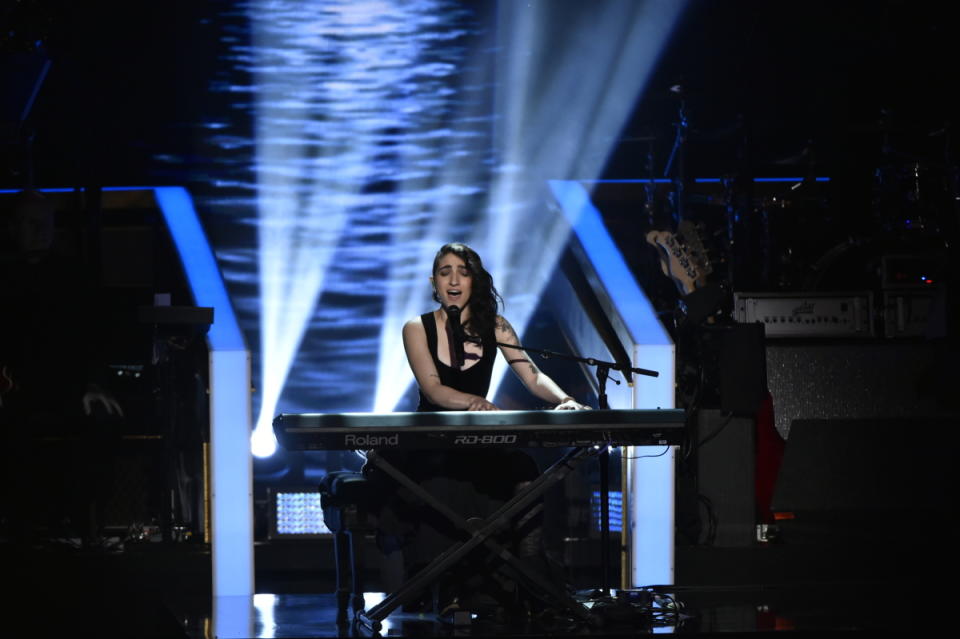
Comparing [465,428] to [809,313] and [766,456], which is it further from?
[809,313]

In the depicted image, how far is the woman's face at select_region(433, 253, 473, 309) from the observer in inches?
169

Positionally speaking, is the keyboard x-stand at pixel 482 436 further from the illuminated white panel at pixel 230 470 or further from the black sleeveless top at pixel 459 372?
the illuminated white panel at pixel 230 470

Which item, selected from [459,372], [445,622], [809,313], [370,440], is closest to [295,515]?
[459,372]

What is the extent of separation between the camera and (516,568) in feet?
12.0

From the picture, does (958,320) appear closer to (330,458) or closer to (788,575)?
(788,575)

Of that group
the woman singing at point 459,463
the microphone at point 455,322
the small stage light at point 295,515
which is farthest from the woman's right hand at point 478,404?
the small stage light at point 295,515

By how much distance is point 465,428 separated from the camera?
3.42 meters

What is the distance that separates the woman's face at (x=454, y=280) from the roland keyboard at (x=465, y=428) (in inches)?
36.4

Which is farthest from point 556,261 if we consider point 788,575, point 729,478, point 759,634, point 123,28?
point 759,634

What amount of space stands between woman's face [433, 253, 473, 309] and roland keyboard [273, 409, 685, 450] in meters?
0.92

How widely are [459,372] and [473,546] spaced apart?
0.83m

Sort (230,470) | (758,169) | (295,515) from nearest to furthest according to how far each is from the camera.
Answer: (230,470)
(295,515)
(758,169)

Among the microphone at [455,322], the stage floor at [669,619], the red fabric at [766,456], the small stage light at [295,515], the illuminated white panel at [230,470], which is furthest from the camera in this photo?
the small stage light at [295,515]

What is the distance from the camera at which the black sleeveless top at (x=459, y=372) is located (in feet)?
14.0
